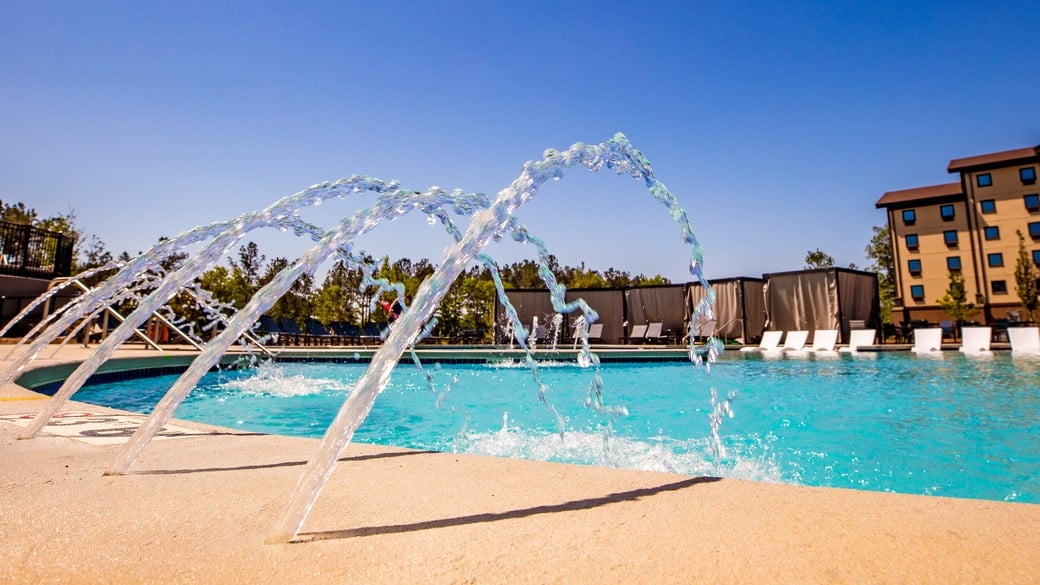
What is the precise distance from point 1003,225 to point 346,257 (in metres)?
46.2

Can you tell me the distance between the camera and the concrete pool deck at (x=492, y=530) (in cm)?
121

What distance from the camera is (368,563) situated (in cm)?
128

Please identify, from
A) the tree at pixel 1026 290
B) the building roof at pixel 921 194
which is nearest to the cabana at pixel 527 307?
the tree at pixel 1026 290

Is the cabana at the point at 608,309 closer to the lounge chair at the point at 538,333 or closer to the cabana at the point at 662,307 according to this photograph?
the cabana at the point at 662,307

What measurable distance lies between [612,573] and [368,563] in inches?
23.8

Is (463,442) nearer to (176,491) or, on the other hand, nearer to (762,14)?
(176,491)

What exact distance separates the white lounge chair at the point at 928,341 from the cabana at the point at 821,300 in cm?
384

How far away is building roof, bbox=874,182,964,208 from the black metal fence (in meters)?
51.3

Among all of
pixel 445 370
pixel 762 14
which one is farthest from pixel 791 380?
pixel 445 370

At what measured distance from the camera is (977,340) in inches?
603

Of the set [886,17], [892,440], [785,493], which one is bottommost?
[892,440]

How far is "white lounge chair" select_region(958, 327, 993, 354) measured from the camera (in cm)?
1505

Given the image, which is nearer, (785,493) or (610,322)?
(785,493)

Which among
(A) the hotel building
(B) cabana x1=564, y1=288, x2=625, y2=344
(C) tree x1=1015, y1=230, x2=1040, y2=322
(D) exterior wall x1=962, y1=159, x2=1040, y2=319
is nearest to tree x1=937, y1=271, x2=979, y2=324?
(C) tree x1=1015, y1=230, x2=1040, y2=322
